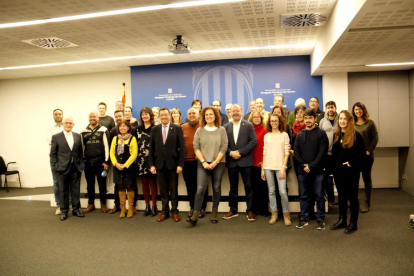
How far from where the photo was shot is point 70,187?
5082 millimetres

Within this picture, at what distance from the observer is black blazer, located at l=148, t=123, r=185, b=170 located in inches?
175

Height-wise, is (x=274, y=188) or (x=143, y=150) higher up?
(x=143, y=150)

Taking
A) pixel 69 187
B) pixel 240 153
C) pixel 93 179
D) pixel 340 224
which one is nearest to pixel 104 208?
pixel 93 179

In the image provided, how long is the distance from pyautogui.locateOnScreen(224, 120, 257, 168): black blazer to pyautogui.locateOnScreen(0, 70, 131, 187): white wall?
5010mm

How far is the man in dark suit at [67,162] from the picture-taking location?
4859 mm

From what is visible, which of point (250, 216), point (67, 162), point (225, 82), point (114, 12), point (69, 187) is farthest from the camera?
point (225, 82)

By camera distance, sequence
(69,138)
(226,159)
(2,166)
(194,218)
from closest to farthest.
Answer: (194,218) → (226,159) → (69,138) → (2,166)

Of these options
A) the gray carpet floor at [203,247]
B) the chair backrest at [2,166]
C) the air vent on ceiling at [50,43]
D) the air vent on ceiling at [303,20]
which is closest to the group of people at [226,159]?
the gray carpet floor at [203,247]

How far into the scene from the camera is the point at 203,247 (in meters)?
3.49

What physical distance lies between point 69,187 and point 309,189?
3.76 metres

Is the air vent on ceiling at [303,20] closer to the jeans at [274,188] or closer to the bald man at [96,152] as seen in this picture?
the jeans at [274,188]

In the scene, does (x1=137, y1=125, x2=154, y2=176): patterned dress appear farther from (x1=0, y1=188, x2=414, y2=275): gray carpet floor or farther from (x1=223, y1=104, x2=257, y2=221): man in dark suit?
(x1=223, y1=104, x2=257, y2=221): man in dark suit

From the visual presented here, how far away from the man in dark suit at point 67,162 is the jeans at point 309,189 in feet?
11.1

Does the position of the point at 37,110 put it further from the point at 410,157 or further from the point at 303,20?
the point at 410,157
